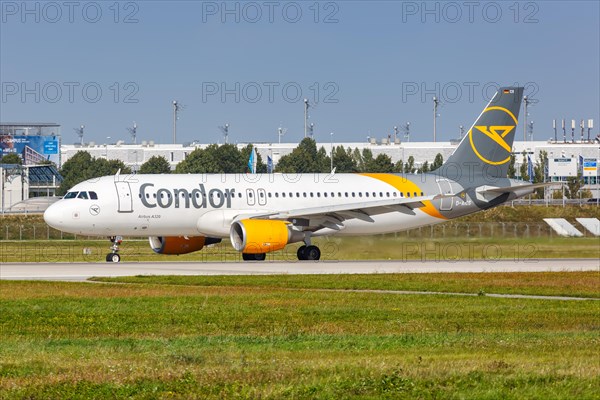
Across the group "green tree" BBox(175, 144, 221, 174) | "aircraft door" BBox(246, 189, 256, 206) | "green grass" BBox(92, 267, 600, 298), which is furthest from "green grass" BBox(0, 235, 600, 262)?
"green tree" BBox(175, 144, 221, 174)

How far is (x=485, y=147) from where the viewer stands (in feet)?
196

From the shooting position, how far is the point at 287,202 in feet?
179

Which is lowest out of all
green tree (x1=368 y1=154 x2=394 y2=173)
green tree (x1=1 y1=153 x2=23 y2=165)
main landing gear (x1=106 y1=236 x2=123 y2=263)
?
main landing gear (x1=106 y1=236 x2=123 y2=263)

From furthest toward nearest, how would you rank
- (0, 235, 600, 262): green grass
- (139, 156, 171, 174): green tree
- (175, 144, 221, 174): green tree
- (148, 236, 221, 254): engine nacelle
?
→ 1. (139, 156, 171, 174): green tree
2. (175, 144, 221, 174): green tree
3. (148, 236, 221, 254): engine nacelle
4. (0, 235, 600, 262): green grass

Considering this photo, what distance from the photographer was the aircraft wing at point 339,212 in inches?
2024

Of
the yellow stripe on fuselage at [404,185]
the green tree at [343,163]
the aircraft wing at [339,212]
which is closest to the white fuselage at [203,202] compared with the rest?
the yellow stripe on fuselage at [404,185]

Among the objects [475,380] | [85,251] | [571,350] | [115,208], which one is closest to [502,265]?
[115,208]

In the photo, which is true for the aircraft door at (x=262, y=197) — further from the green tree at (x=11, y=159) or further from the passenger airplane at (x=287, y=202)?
the green tree at (x=11, y=159)

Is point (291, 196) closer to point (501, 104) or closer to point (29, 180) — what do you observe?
point (501, 104)

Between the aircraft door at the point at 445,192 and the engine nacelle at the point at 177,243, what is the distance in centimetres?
1074

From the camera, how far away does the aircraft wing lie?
5141cm

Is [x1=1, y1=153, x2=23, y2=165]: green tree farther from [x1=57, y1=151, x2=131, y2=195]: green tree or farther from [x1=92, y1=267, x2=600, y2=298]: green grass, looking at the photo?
[x1=92, y1=267, x2=600, y2=298]: green grass

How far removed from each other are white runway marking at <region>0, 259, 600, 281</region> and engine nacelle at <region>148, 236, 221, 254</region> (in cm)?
375

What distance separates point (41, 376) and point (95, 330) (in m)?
7.68
